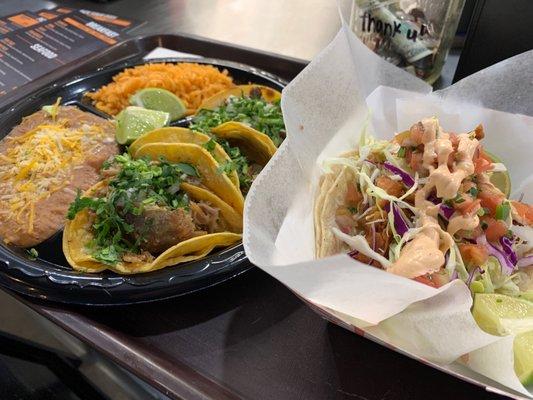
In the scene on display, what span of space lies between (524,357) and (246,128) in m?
1.10

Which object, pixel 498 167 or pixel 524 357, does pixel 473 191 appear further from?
pixel 524 357

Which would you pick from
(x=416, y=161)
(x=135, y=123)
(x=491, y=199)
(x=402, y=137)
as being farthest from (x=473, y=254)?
(x=135, y=123)

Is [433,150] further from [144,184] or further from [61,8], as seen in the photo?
[61,8]

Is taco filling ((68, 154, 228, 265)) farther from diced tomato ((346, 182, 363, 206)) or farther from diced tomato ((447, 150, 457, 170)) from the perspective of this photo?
diced tomato ((447, 150, 457, 170))

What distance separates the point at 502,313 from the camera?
92 cm

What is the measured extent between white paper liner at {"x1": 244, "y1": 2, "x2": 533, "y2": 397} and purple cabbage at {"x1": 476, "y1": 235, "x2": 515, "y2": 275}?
24cm

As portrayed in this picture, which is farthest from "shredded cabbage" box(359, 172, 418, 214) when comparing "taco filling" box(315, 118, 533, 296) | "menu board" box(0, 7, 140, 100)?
"menu board" box(0, 7, 140, 100)

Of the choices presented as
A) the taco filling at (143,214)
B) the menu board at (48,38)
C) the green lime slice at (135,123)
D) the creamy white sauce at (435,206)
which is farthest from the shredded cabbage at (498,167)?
the menu board at (48,38)

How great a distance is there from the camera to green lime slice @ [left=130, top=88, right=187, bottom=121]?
1.95 metres

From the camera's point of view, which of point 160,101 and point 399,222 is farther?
point 160,101

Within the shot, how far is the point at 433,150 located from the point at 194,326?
739mm

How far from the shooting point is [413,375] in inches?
40.8

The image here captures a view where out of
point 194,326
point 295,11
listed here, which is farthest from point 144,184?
point 295,11

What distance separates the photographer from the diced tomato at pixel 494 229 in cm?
105
